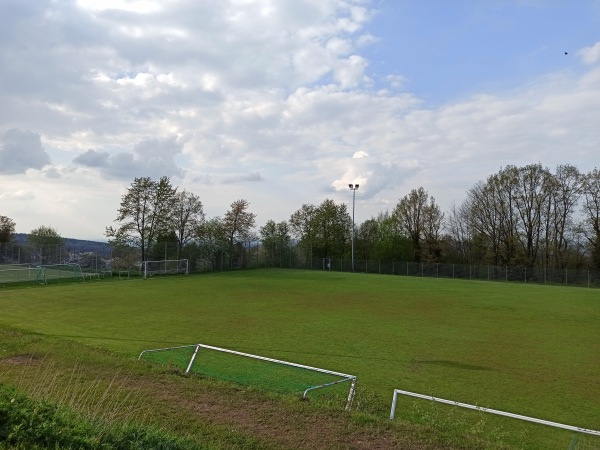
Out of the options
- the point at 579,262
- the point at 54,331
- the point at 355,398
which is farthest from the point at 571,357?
the point at 579,262

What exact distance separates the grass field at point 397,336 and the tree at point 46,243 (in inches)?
640

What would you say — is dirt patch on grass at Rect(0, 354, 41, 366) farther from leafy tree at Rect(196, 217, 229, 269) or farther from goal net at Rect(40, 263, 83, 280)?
leafy tree at Rect(196, 217, 229, 269)

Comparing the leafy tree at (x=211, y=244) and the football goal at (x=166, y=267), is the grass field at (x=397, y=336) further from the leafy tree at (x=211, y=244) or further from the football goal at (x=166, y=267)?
the leafy tree at (x=211, y=244)

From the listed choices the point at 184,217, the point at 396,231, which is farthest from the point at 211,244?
the point at 396,231

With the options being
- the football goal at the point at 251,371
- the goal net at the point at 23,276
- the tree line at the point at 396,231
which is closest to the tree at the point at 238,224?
the tree line at the point at 396,231

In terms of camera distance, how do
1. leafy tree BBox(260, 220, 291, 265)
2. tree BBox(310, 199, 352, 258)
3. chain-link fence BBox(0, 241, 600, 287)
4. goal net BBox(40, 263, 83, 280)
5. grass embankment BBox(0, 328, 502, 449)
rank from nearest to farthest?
grass embankment BBox(0, 328, 502, 449), goal net BBox(40, 263, 83, 280), chain-link fence BBox(0, 241, 600, 287), leafy tree BBox(260, 220, 291, 265), tree BBox(310, 199, 352, 258)

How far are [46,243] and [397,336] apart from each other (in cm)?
4801

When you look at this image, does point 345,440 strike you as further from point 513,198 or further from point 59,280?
point 513,198

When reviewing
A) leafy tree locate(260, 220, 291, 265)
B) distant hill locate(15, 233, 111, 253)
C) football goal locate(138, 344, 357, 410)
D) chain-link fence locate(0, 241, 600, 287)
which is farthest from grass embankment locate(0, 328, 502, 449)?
leafy tree locate(260, 220, 291, 265)

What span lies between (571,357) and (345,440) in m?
9.72

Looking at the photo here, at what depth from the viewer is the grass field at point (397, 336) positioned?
29.1 feet

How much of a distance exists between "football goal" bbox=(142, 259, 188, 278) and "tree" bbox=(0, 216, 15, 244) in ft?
79.1

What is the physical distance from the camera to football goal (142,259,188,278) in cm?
4389

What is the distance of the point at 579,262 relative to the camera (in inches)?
2173
